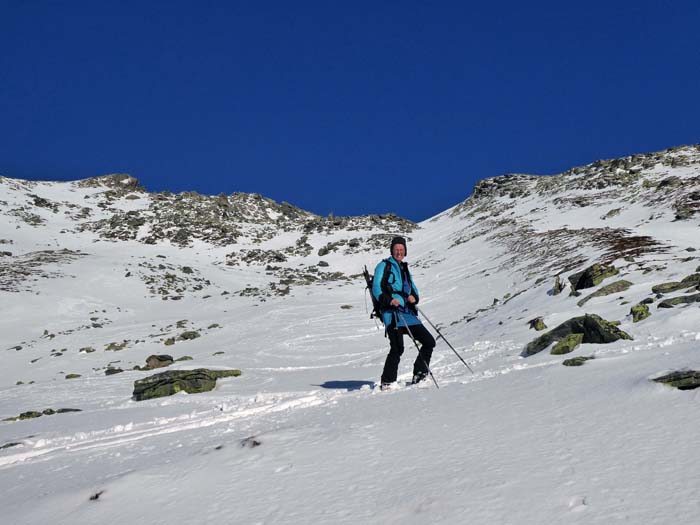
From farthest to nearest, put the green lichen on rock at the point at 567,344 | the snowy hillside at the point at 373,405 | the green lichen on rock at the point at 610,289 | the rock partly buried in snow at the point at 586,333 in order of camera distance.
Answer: the green lichen on rock at the point at 610,289 → the rock partly buried in snow at the point at 586,333 → the green lichen on rock at the point at 567,344 → the snowy hillside at the point at 373,405

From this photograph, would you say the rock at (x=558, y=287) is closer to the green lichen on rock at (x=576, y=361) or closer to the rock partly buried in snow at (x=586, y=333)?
the rock partly buried in snow at (x=586, y=333)

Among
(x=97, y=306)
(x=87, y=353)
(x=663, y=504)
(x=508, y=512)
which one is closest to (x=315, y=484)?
(x=508, y=512)

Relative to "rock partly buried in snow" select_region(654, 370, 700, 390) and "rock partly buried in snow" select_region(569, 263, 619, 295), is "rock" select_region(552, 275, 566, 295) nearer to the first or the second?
"rock partly buried in snow" select_region(569, 263, 619, 295)

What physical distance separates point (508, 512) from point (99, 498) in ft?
10.7

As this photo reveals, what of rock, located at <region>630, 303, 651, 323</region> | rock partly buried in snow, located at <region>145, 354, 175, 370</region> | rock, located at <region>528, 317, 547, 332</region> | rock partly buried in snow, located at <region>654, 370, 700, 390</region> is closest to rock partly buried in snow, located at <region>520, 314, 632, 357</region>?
rock, located at <region>630, 303, 651, 323</region>

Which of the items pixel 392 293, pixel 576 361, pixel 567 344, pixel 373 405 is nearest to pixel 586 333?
pixel 567 344

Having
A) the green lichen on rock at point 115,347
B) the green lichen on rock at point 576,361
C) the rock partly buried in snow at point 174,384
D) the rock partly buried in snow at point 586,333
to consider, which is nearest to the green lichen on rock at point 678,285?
the rock partly buried in snow at point 586,333

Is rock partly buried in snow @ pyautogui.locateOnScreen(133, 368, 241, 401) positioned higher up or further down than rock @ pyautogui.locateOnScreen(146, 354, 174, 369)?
further down

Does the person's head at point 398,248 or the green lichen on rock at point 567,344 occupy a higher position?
the person's head at point 398,248

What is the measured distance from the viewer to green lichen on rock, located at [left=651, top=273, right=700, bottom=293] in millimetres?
10719

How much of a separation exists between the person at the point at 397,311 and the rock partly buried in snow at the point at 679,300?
4.71 metres

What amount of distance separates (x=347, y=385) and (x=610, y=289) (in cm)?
754

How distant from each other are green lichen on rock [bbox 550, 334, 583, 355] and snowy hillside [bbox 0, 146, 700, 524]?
34 millimetres

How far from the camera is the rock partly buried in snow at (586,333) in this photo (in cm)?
832
